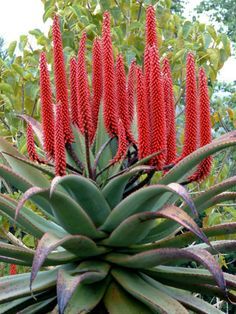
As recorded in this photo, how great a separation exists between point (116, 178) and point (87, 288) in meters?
0.39

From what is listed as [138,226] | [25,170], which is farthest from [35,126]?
[138,226]

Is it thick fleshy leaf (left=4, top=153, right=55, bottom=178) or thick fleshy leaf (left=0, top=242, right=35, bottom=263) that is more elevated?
thick fleshy leaf (left=4, top=153, right=55, bottom=178)

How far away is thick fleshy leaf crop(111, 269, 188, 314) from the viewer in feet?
7.98

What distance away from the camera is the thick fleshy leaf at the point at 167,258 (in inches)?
87.6

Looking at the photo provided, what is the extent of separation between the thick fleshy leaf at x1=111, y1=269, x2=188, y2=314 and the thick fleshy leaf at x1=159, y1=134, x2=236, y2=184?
0.35 m

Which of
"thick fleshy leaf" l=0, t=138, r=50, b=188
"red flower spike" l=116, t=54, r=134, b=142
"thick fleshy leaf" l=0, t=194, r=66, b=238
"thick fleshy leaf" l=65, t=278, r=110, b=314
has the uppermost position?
"red flower spike" l=116, t=54, r=134, b=142

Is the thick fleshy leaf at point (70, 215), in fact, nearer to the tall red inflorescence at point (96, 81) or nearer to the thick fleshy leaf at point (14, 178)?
the thick fleshy leaf at point (14, 178)

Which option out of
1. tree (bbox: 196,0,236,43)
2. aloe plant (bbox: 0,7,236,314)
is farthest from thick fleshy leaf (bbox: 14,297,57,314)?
tree (bbox: 196,0,236,43)

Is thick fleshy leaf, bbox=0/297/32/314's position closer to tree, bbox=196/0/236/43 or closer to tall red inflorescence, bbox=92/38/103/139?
tall red inflorescence, bbox=92/38/103/139

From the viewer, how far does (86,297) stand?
8.33 ft

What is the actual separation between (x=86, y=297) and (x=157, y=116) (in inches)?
25.3

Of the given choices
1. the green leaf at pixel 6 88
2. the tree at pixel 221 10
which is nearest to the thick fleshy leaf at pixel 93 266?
the green leaf at pixel 6 88

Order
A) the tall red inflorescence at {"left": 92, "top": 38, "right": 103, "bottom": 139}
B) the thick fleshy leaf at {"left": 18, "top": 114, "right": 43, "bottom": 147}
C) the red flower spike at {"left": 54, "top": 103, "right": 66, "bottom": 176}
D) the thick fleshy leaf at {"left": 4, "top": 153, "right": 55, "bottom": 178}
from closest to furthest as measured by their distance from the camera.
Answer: the red flower spike at {"left": 54, "top": 103, "right": 66, "bottom": 176} → the thick fleshy leaf at {"left": 4, "top": 153, "right": 55, "bottom": 178} → the tall red inflorescence at {"left": 92, "top": 38, "right": 103, "bottom": 139} → the thick fleshy leaf at {"left": 18, "top": 114, "right": 43, "bottom": 147}

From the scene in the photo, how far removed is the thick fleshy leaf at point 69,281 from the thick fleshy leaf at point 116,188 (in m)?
0.26
